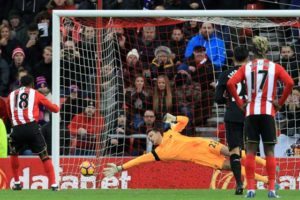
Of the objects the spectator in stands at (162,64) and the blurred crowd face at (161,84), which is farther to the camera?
the spectator in stands at (162,64)

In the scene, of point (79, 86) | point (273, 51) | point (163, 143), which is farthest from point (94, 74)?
point (273, 51)

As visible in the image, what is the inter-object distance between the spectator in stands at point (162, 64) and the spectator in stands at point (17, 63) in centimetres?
262

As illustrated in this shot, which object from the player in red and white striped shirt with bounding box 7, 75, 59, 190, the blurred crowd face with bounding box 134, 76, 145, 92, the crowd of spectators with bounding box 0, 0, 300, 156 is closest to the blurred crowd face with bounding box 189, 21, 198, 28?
the crowd of spectators with bounding box 0, 0, 300, 156

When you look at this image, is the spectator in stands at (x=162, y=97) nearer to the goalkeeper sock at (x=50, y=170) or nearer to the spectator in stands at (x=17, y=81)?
the spectator in stands at (x=17, y=81)

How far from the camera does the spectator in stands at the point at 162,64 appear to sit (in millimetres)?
19969

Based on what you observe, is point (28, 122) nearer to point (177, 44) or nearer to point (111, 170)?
point (111, 170)

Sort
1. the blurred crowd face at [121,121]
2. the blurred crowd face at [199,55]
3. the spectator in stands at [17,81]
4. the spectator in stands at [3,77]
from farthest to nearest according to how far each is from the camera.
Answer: the spectator in stands at [3,77] → the spectator in stands at [17,81] → the blurred crowd face at [199,55] → the blurred crowd face at [121,121]

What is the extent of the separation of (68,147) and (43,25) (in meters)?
4.04

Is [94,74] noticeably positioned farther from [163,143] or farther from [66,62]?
[163,143]

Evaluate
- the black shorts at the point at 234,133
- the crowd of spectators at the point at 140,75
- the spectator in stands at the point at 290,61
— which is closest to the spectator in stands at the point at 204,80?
the crowd of spectators at the point at 140,75

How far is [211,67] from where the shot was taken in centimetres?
1956

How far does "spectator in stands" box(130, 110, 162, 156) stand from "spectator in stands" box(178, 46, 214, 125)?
78cm

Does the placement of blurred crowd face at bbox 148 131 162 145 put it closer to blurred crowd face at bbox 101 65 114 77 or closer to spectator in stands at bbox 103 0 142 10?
blurred crowd face at bbox 101 65 114 77

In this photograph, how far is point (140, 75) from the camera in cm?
1983
